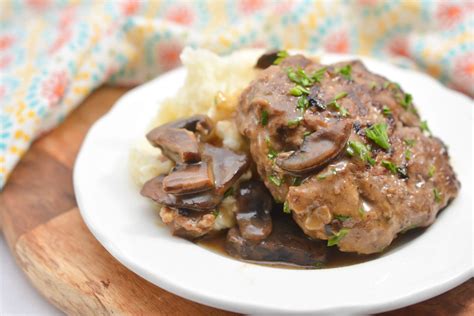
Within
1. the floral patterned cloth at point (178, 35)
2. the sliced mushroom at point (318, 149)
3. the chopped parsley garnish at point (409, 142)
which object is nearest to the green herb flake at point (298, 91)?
the sliced mushroom at point (318, 149)

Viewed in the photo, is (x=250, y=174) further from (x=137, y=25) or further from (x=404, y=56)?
(x=404, y=56)

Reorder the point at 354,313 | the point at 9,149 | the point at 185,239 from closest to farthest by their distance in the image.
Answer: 1. the point at 354,313
2. the point at 185,239
3. the point at 9,149

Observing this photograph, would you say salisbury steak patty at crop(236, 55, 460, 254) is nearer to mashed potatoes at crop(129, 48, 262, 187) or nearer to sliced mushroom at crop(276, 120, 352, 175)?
sliced mushroom at crop(276, 120, 352, 175)

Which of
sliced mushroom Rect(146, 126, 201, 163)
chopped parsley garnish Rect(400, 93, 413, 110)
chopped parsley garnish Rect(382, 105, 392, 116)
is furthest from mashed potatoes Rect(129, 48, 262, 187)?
chopped parsley garnish Rect(400, 93, 413, 110)

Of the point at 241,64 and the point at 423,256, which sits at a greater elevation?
the point at 241,64

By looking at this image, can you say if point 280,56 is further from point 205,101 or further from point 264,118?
point 264,118

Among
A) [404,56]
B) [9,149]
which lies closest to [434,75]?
[404,56]

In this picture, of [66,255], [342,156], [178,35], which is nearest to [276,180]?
[342,156]


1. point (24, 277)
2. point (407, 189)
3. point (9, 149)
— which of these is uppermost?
point (407, 189)

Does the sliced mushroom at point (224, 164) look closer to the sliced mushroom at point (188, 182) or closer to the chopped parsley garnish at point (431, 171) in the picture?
the sliced mushroom at point (188, 182)
